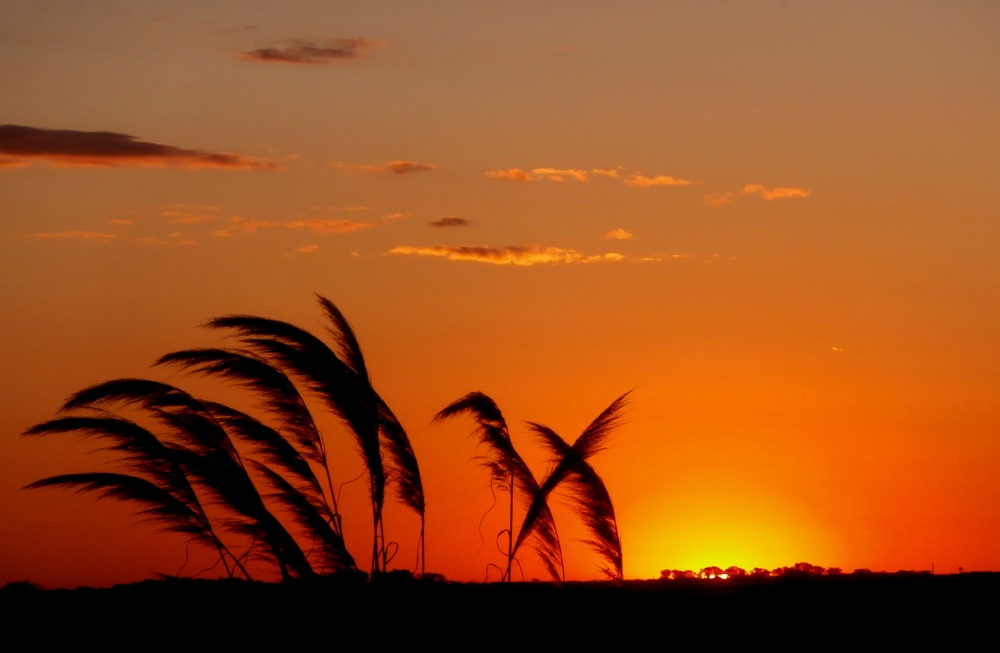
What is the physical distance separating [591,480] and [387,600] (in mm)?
5132

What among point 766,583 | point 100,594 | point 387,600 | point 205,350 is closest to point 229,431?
point 205,350

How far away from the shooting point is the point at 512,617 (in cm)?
781

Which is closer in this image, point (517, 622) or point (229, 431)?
point (517, 622)

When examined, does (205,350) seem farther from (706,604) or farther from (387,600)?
(706,604)

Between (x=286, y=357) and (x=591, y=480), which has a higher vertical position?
(x=286, y=357)

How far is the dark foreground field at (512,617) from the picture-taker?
24.6ft

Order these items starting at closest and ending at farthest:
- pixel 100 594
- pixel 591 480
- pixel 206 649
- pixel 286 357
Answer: pixel 206 649, pixel 100 594, pixel 286 357, pixel 591 480

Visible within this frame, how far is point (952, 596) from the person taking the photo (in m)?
8.30

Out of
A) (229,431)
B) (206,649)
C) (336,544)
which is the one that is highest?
(229,431)

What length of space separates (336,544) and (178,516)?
1.39 meters

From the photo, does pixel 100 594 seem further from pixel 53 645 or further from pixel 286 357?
pixel 286 357

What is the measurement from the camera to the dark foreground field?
24.6 feet

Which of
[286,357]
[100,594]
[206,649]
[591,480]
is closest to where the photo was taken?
[206,649]

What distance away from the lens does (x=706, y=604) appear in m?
8.20
